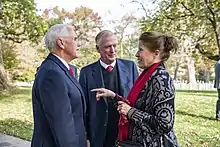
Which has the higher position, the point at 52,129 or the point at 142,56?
the point at 142,56

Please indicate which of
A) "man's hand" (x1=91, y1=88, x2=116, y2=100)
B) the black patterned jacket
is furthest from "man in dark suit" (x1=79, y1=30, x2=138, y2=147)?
the black patterned jacket

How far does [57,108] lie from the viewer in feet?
6.05

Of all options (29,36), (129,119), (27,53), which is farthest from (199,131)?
(27,53)

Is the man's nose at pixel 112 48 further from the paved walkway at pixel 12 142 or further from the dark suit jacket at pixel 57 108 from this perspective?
the paved walkway at pixel 12 142

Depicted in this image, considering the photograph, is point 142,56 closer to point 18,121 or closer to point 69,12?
point 18,121

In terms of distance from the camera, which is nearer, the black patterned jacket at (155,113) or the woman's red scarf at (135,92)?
the black patterned jacket at (155,113)

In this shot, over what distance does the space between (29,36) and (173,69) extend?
2307cm

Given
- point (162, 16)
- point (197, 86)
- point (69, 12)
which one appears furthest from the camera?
point (69, 12)

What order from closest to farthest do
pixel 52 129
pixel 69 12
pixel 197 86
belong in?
pixel 52 129 → pixel 197 86 → pixel 69 12

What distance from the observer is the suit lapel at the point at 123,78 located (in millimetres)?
2582

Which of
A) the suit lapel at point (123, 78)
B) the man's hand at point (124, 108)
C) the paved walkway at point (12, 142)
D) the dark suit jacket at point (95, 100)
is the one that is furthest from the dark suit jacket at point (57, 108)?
the paved walkway at point (12, 142)

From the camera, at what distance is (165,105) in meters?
1.90

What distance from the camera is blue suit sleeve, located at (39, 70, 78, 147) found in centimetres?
184

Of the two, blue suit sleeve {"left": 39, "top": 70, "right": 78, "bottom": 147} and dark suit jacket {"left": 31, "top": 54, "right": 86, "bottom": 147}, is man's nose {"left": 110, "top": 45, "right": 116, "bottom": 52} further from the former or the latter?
blue suit sleeve {"left": 39, "top": 70, "right": 78, "bottom": 147}
